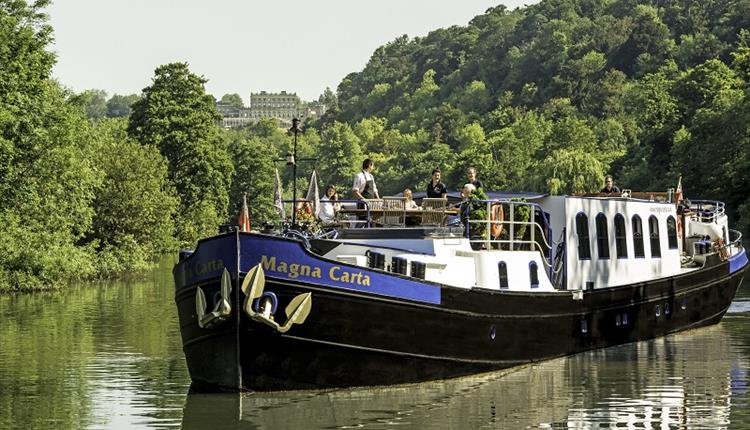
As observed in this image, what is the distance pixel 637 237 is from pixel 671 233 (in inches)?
83.0

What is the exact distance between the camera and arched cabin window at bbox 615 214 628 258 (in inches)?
1489

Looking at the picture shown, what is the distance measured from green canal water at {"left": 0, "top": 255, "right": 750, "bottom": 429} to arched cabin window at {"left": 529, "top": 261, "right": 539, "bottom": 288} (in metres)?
1.77

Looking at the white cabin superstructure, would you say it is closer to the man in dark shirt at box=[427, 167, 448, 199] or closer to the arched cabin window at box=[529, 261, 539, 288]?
the arched cabin window at box=[529, 261, 539, 288]

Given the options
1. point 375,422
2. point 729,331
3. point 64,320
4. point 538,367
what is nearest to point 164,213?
Result: point 64,320

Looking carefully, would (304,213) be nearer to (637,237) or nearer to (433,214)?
(433,214)

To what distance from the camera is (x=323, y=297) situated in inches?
1107

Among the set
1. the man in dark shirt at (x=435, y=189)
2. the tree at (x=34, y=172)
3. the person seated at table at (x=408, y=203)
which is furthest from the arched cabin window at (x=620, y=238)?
the tree at (x=34, y=172)

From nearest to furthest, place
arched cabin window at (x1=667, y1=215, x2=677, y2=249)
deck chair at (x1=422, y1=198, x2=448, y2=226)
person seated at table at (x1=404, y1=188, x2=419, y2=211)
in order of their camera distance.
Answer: deck chair at (x1=422, y1=198, x2=448, y2=226), person seated at table at (x1=404, y1=188, x2=419, y2=211), arched cabin window at (x1=667, y1=215, x2=677, y2=249)

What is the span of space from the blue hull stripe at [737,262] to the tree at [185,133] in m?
61.0

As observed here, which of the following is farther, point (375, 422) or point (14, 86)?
point (14, 86)

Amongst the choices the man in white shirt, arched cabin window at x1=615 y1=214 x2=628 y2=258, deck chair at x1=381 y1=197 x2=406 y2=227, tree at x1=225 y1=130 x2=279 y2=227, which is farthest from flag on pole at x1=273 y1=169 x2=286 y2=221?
tree at x1=225 y1=130 x2=279 y2=227

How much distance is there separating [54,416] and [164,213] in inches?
2332

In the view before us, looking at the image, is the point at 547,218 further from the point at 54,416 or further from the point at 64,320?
the point at 64,320

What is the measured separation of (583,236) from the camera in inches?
1425
